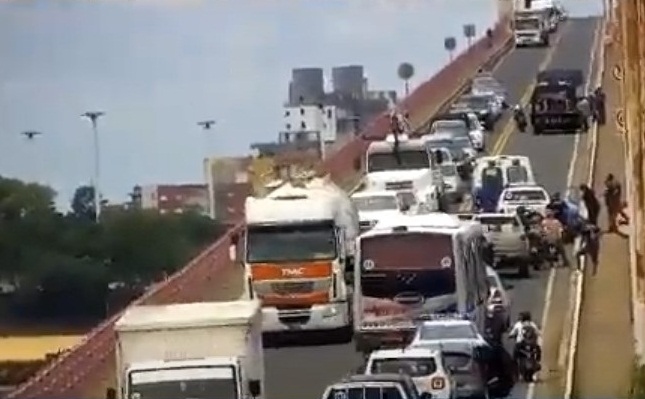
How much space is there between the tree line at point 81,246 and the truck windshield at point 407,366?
178 centimetres

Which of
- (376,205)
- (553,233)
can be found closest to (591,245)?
(553,233)

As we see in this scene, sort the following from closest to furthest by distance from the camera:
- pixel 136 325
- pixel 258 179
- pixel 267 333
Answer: pixel 136 325 → pixel 267 333 → pixel 258 179

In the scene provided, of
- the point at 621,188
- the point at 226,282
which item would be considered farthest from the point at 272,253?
the point at 621,188

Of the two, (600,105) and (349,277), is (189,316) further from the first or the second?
(600,105)

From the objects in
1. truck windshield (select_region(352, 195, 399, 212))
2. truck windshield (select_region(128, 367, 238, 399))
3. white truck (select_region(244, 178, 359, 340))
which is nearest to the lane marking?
truck windshield (select_region(352, 195, 399, 212))

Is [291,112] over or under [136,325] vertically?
over

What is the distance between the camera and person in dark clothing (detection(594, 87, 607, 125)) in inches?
571

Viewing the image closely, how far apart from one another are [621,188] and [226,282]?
8.08 feet

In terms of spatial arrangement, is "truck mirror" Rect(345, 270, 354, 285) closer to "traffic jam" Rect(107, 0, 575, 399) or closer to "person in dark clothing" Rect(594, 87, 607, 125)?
"traffic jam" Rect(107, 0, 575, 399)

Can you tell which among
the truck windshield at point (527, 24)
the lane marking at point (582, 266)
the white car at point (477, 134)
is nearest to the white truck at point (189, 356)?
the lane marking at point (582, 266)

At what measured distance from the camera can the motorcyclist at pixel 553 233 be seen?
13825 mm

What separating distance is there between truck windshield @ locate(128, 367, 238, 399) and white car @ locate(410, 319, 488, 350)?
1.32 m

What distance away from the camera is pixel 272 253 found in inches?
542

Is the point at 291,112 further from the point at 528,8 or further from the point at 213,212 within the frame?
the point at 528,8
